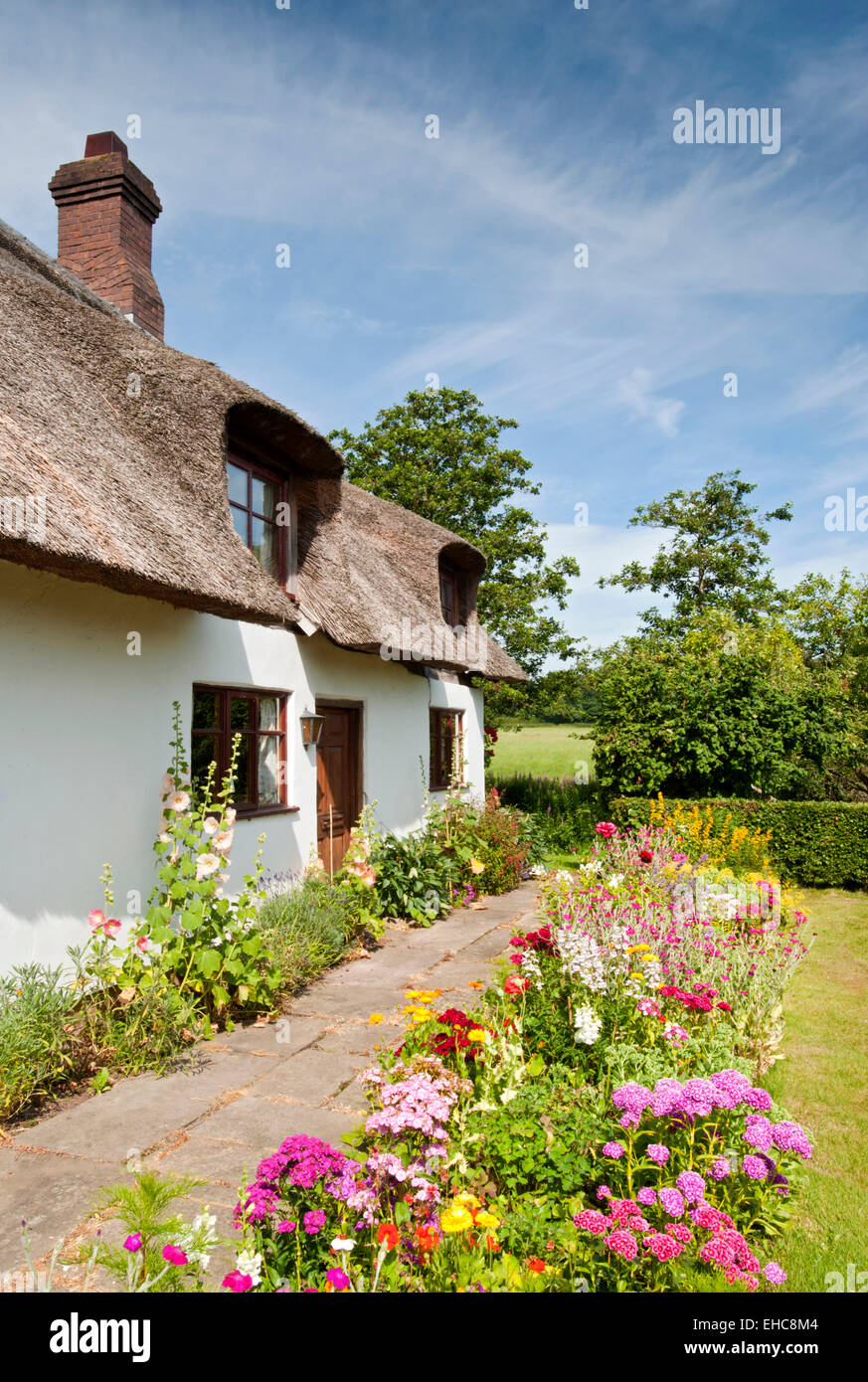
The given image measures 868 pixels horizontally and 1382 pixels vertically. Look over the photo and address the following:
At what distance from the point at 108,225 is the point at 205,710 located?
6.37 metres

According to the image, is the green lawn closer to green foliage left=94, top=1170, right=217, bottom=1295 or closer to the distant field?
green foliage left=94, top=1170, right=217, bottom=1295

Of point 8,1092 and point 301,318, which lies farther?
point 301,318

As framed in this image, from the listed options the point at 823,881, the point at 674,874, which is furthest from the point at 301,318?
the point at 823,881

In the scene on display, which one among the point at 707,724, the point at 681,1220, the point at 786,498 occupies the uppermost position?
the point at 786,498

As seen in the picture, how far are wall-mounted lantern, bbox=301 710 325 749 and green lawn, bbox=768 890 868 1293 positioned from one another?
471cm

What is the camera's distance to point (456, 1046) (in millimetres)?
3281

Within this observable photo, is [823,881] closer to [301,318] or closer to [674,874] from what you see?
[674,874]

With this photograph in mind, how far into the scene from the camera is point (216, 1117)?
142 inches

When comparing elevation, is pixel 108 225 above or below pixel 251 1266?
above

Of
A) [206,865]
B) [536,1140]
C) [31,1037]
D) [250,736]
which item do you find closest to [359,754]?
[250,736]

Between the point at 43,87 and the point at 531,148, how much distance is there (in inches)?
174

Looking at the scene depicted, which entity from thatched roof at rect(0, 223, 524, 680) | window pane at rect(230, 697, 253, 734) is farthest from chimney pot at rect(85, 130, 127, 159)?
window pane at rect(230, 697, 253, 734)

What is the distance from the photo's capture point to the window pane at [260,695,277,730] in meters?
7.00

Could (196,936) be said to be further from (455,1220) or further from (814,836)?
(814,836)
